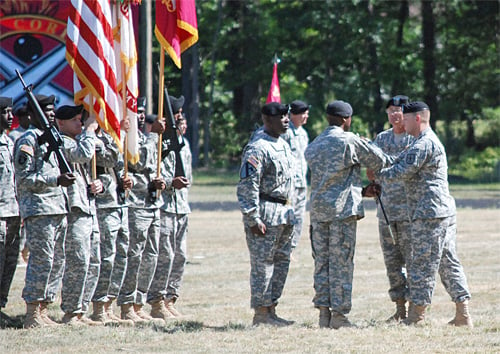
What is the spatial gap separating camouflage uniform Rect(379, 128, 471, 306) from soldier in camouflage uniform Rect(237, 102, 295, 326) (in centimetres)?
101

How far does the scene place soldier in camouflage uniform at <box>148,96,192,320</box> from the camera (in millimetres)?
11914

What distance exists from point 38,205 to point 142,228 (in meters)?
→ 1.43

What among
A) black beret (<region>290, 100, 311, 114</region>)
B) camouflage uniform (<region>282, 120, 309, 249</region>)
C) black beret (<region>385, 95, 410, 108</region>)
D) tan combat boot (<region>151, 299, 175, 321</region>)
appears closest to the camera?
black beret (<region>385, 95, 410, 108</region>)

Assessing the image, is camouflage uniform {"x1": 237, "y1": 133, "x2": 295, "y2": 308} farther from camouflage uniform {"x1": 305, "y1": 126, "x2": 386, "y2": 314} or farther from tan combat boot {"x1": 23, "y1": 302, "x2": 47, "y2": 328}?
tan combat boot {"x1": 23, "y1": 302, "x2": 47, "y2": 328}

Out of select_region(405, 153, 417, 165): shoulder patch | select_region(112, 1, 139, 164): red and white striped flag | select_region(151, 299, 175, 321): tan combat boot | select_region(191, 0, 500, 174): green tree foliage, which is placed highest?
select_region(191, 0, 500, 174): green tree foliage

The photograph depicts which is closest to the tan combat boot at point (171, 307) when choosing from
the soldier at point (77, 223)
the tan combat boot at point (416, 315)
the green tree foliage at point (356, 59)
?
the soldier at point (77, 223)

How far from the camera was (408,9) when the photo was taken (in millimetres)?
45938

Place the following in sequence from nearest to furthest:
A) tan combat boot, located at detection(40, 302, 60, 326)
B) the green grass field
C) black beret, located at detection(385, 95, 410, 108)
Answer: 1. the green grass field
2. tan combat boot, located at detection(40, 302, 60, 326)
3. black beret, located at detection(385, 95, 410, 108)

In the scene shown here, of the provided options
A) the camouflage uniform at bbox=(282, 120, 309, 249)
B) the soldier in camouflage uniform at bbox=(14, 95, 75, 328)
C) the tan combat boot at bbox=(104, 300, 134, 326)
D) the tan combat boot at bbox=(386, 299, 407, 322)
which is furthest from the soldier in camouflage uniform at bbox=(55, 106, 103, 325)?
the camouflage uniform at bbox=(282, 120, 309, 249)

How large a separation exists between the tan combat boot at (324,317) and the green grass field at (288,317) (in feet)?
0.49

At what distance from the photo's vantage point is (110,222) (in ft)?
36.9

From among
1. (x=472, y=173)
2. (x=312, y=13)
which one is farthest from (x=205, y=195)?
(x=312, y=13)

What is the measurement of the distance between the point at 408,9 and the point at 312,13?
14.4ft

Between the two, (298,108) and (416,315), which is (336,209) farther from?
(298,108)
